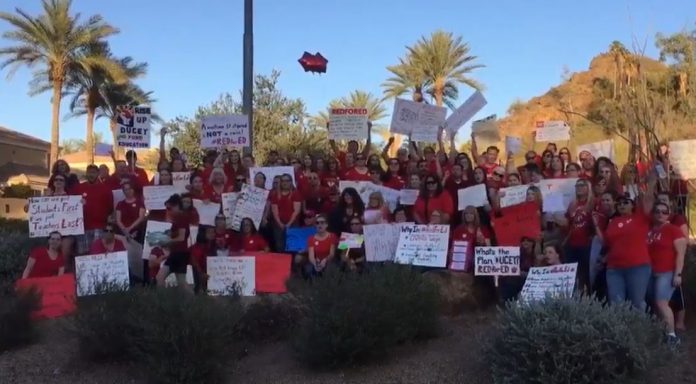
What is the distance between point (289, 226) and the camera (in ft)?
41.1

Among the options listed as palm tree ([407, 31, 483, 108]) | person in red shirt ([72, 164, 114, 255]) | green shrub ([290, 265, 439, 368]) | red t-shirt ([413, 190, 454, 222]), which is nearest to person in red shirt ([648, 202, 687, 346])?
green shrub ([290, 265, 439, 368])

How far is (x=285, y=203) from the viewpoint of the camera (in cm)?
1264

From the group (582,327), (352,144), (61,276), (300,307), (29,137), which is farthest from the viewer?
(29,137)

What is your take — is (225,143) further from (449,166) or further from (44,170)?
(44,170)

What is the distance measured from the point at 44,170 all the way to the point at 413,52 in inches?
1142

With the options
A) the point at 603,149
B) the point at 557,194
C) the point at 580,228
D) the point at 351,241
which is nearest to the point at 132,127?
the point at 351,241

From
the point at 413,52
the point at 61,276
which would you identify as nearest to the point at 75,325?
the point at 61,276

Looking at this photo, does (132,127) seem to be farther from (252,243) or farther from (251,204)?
(252,243)

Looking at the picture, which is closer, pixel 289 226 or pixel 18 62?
pixel 289 226

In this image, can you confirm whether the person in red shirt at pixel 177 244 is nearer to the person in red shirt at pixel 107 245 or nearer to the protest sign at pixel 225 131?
the person in red shirt at pixel 107 245

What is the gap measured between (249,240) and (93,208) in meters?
2.40

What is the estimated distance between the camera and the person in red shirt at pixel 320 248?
11.8 meters

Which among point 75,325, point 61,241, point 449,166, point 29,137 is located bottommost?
point 75,325

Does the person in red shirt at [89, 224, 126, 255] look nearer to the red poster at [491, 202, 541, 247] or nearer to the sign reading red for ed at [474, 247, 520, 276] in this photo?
the sign reading red for ed at [474, 247, 520, 276]
